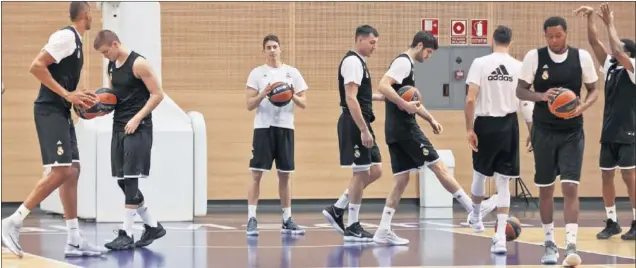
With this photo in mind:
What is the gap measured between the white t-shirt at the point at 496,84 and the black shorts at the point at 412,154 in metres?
0.62

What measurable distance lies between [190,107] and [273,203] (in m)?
2.10

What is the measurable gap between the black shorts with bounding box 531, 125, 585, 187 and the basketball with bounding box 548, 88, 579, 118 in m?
0.31

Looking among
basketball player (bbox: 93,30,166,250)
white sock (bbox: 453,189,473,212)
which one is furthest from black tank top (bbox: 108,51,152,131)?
white sock (bbox: 453,189,473,212)

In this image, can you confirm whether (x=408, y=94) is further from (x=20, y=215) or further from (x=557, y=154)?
(x=20, y=215)

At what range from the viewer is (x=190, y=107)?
55.7 feet

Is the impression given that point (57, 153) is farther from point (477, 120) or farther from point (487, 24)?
point (487, 24)

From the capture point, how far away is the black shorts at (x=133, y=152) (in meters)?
10.6

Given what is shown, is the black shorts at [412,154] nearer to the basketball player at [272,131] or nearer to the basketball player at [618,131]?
the basketball player at [272,131]

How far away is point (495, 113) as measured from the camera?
1059 centimetres

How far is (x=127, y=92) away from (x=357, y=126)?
2392 millimetres

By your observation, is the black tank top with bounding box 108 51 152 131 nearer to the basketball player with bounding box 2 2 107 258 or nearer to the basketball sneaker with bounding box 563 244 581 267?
the basketball player with bounding box 2 2 107 258

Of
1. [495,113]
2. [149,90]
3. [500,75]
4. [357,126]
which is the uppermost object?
[500,75]

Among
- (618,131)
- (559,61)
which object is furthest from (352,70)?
(618,131)

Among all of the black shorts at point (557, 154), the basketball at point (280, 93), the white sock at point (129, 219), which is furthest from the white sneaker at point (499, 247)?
the white sock at point (129, 219)
